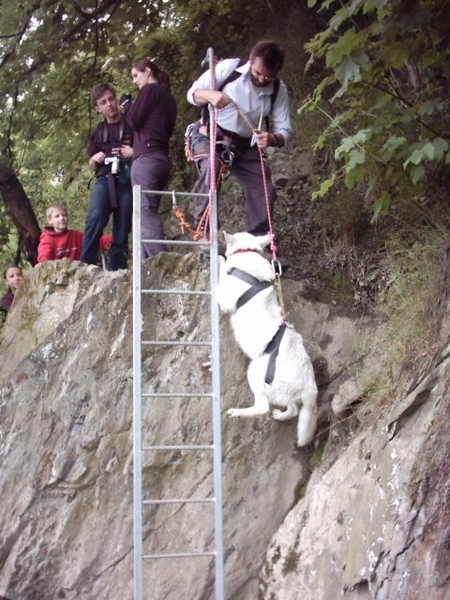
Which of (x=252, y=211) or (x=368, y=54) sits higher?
(x=368, y=54)

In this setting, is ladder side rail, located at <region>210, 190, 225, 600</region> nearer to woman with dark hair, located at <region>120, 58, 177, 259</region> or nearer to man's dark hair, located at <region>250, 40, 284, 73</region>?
woman with dark hair, located at <region>120, 58, 177, 259</region>

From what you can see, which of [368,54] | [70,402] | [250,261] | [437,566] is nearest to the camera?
[437,566]

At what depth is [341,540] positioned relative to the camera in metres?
5.31

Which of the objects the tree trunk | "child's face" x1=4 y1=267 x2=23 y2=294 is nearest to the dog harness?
"child's face" x1=4 y1=267 x2=23 y2=294

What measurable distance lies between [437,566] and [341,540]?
898 mm

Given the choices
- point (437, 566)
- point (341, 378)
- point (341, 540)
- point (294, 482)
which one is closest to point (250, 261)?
point (341, 378)

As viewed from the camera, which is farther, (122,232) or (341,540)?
(122,232)

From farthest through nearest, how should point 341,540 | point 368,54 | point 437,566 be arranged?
point 368,54
point 341,540
point 437,566

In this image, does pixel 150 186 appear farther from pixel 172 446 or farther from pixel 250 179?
pixel 172 446

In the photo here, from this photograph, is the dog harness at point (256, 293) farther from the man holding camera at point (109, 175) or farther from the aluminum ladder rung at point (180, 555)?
→ the man holding camera at point (109, 175)

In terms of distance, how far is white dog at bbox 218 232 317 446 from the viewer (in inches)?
229

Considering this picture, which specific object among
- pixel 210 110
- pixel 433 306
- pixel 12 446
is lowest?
pixel 12 446

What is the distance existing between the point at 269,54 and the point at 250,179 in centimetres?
99

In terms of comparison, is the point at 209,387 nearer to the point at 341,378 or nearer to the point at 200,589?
the point at 341,378
